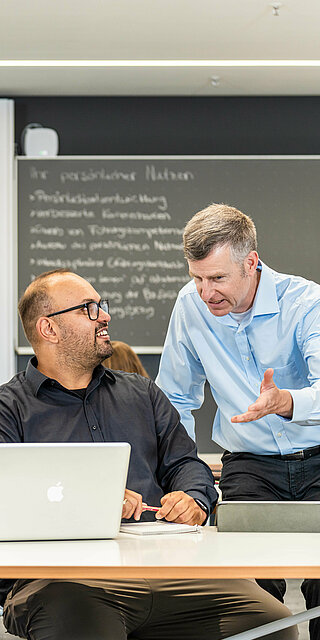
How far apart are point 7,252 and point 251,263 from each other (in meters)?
2.76

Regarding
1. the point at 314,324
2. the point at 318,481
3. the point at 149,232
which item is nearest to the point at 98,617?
the point at 318,481

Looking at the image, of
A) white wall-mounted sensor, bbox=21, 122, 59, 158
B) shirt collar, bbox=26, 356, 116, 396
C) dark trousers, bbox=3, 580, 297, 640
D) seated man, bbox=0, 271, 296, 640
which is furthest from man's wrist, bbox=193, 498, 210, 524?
white wall-mounted sensor, bbox=21, 122, 59, 158

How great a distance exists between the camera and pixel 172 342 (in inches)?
103

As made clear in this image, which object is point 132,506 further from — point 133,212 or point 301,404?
point 133,212

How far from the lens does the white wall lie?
4.93 meters

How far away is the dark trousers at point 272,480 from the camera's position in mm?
2344

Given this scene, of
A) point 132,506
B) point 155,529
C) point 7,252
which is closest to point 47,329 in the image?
point 132,506

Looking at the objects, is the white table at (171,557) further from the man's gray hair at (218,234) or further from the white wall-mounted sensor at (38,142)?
the white wall-mounted sensor at (38,142)

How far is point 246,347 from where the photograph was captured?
249cm

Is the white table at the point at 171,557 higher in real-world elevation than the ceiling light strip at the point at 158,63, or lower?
lower

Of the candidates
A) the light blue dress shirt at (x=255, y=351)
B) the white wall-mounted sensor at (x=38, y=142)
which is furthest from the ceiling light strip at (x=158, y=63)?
the light blue dress shirt at (x=255, y=351)

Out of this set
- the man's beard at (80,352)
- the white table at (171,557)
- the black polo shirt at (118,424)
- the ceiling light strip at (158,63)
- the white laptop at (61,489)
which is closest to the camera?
the white table at (171,557)

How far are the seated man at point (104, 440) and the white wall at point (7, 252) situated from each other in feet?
8.52

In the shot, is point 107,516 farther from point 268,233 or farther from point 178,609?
point 268,233
